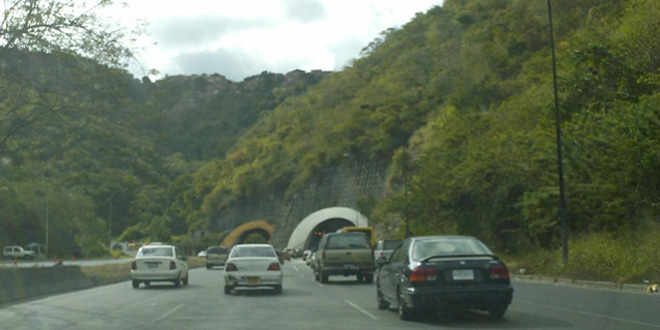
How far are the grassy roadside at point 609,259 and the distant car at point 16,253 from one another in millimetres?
57823

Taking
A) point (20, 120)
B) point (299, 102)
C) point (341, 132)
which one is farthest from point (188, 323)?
point (299, 102)

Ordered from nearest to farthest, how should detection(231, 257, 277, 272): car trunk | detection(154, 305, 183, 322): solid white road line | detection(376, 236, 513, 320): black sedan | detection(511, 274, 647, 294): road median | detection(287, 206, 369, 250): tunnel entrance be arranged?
detection(376, 236, 513, 320): black sedan
detection(154, 305, 183, 322): solid white road line
detection(511, 274, 647, 294): road median
detection(231, 257, 277, 272): car trunk
detection(287, 206, 369, 250): tunnel entrance

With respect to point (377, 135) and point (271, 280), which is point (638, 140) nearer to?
point (271, 280)

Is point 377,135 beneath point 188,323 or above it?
above

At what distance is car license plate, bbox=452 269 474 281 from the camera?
1226 cm

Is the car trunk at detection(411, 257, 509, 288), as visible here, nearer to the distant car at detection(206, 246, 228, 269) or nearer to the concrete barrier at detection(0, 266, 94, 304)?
the concrete barrier at detection(0, 266, 94, 304)

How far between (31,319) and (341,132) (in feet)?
243

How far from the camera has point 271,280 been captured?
2139cm

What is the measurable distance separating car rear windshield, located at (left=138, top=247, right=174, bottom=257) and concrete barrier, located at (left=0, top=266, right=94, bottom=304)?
2575 mm

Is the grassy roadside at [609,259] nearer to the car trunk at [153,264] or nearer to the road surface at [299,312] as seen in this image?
the road surface at [299,312]

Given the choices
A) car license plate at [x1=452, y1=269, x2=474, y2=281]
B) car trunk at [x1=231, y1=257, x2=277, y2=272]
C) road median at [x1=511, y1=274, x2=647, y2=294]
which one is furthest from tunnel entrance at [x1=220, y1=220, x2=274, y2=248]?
car license plate at [x1=452, y1=269, x2=474, y2=281]

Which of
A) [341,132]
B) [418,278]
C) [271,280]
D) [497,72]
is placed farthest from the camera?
[341,132]

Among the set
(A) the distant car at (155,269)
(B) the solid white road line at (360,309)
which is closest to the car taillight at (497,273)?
(B) the solid white road line at (360,309)

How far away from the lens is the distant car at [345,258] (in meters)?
27.1
